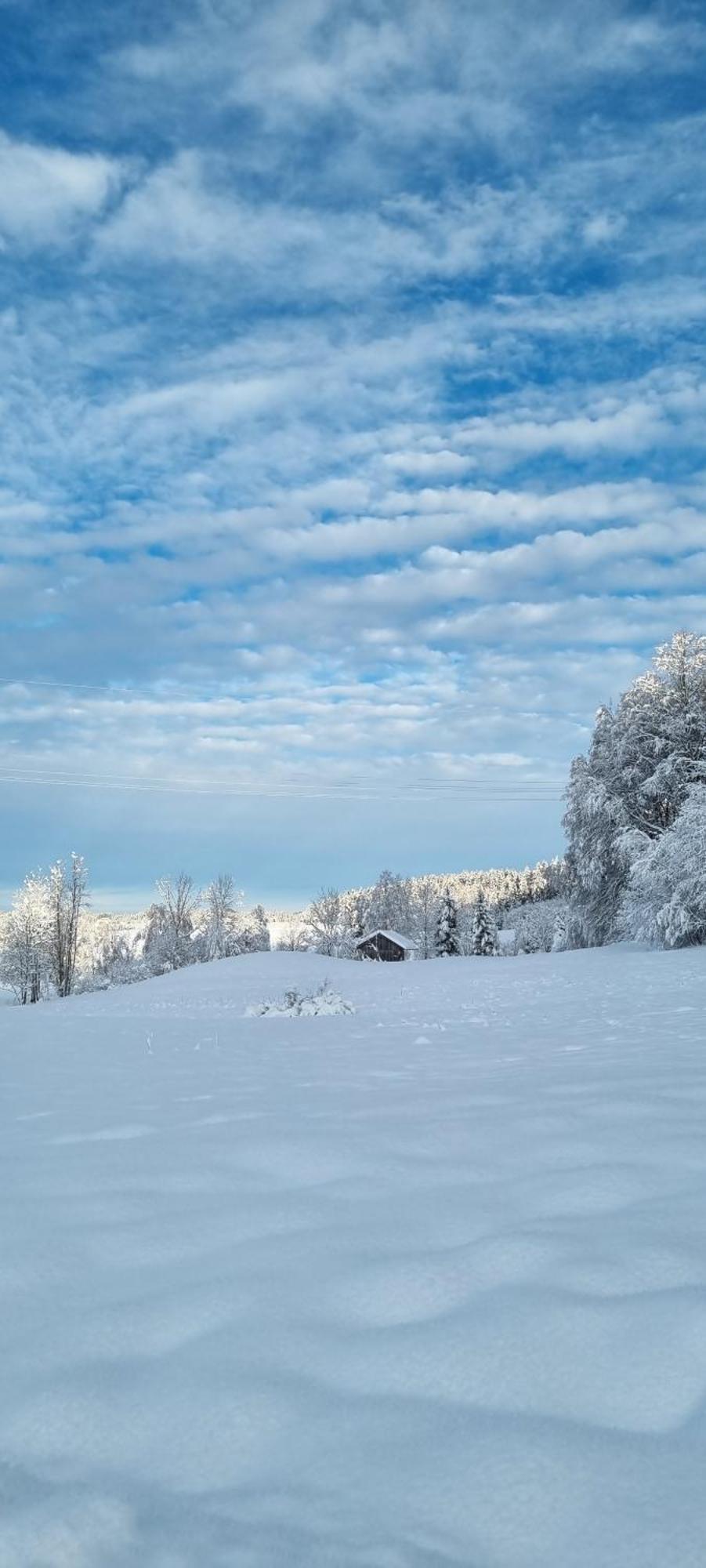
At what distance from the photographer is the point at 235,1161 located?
307 centimetres

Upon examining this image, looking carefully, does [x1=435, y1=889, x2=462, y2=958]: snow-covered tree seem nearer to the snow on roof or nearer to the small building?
the small building

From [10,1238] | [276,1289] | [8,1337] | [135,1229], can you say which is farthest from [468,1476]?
[10,1238]

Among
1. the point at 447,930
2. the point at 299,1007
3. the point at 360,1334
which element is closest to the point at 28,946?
the point at 447,930

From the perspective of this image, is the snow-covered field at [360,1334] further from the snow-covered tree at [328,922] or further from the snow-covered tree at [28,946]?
the snow-covered tree at [328,922]

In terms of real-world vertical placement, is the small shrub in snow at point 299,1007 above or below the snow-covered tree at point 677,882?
below

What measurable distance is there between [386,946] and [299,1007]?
46.4 m

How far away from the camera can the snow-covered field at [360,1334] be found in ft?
3.96

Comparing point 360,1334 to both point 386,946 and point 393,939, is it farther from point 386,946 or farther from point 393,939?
point 386,946

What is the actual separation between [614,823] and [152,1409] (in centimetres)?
2621

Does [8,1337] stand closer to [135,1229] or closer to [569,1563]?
[135,1229]

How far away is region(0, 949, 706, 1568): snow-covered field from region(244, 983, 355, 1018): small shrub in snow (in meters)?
8.18

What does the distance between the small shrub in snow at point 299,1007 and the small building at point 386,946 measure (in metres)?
44.7

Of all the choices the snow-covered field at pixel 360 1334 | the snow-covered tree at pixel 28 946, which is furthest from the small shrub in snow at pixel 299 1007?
the snow-covered tree at pixel 28 946

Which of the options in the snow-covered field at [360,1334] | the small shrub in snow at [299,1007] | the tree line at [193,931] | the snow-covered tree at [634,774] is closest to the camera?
the snow-covered field at [360,1334]
